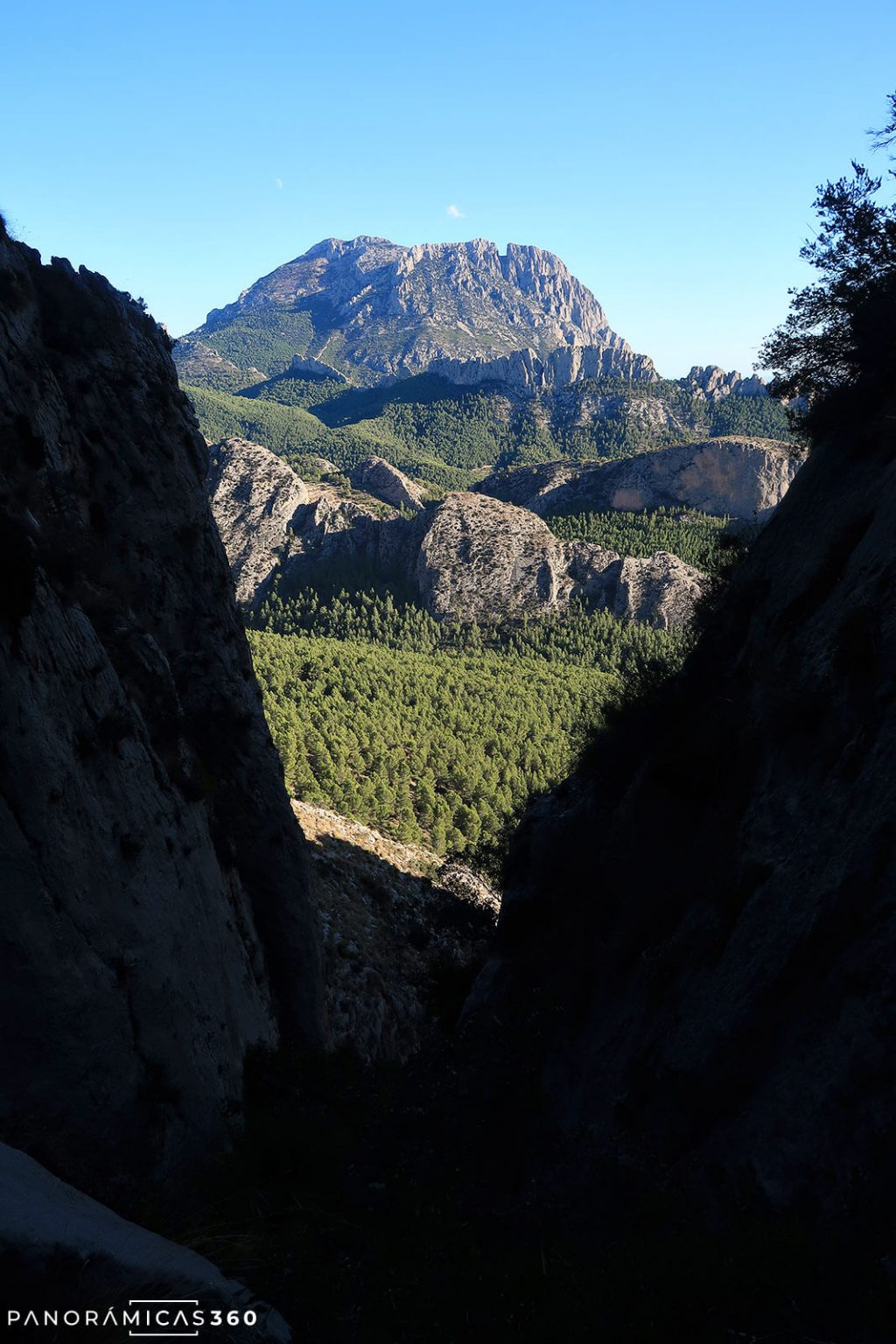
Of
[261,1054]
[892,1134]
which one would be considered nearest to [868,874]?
[892,1134]

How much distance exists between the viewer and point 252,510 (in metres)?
189

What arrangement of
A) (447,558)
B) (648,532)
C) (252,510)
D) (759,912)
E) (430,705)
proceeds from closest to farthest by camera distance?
(759,912)
(430,705)
(447,558)
(648,532)
(252,510)

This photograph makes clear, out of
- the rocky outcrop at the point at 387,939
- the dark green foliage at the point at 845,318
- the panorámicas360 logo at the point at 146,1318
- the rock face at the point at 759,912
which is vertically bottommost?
the rocky outcrop at the point at 387,939

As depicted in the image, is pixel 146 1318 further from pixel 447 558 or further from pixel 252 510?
pixel 252 510

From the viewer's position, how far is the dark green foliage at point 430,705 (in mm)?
66062

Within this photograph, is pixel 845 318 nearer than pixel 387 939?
Yes

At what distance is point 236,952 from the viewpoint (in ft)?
53.9

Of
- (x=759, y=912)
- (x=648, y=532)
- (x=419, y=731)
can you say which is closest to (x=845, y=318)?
(x=759, y=912)

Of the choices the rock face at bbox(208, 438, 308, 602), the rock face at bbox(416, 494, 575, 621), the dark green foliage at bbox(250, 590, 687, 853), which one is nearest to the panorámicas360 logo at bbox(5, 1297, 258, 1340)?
the dark green foliage at bbox(250, 590, 687, 853)

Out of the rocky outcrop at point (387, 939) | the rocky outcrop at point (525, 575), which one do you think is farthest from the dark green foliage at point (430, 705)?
the rocky outcrop at point (525, 575)

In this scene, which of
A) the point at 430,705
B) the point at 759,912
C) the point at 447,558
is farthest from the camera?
the point at 447,558

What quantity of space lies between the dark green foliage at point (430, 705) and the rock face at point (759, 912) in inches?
345

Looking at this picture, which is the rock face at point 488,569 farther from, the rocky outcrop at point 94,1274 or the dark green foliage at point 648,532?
the rocky outcrop at point 94,1274

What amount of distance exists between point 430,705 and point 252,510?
111849mm
